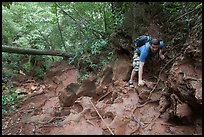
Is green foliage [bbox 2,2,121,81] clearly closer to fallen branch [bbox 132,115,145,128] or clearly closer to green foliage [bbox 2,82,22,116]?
green foliage [bbox 2,82,22,116]

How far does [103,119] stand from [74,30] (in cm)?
645

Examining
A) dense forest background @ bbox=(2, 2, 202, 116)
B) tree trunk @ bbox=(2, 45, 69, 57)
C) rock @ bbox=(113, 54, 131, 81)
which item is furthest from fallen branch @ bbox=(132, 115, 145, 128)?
tree trunk @ bbox=(2, 45, 69, 57)

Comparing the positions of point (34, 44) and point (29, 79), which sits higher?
point (34, 44)

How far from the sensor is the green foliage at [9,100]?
7071 mm

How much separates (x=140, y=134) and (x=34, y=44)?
27.5ft

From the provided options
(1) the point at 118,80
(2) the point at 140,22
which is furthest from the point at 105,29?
(1) the point at 118,80

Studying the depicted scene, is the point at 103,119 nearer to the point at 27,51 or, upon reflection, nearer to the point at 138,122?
the point at 138,122

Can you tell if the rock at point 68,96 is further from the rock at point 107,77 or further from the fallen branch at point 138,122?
the fallen branch at point 138,122

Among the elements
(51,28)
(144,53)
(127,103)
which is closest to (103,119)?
(127,103)

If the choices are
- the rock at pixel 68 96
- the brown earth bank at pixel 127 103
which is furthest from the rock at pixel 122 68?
the rock at pixel 68 96

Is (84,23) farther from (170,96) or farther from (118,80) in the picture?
(170,96)

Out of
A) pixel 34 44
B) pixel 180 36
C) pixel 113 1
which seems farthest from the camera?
pixel 34 44

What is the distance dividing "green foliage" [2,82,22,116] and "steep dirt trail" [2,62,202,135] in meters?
0.34

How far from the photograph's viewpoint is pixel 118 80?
20.1 feet
